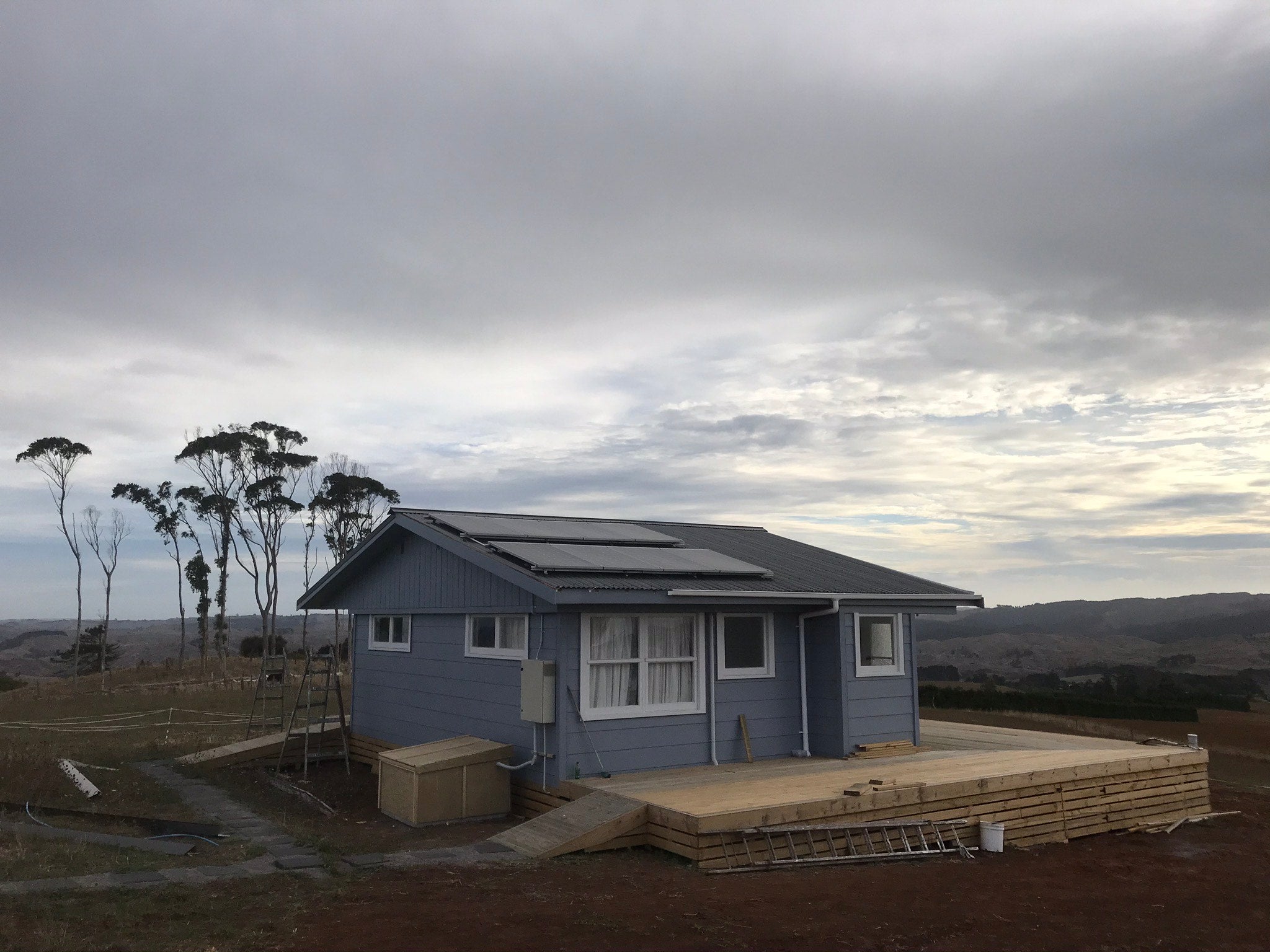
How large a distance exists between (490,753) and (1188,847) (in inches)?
360

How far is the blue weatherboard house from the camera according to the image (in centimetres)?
1141

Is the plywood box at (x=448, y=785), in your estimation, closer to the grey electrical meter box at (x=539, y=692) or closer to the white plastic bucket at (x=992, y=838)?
the grey electrical meter box at (x=539, y=692)

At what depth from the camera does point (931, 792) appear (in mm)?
10609

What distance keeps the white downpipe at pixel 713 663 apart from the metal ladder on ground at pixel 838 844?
2.74 meters

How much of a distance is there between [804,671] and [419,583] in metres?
6.17

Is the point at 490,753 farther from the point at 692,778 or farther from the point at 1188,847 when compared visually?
the point at 1188,847

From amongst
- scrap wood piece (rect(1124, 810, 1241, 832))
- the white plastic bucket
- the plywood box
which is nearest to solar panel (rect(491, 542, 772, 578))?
the plywood box

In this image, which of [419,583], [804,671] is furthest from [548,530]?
[804,671]

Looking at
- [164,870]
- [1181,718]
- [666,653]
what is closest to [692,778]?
[666,653]

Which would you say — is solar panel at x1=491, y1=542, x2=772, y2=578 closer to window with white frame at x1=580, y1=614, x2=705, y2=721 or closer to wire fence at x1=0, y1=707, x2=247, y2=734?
window with white frame at x1=580, y1=614, x2=705, y2=721

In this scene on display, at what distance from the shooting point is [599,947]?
21.6 feet

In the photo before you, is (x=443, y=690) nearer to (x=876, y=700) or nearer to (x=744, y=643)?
(x=744, y=643)

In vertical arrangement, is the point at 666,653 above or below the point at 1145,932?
above

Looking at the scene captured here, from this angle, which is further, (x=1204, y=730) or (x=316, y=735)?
(x=1204, y=730)
